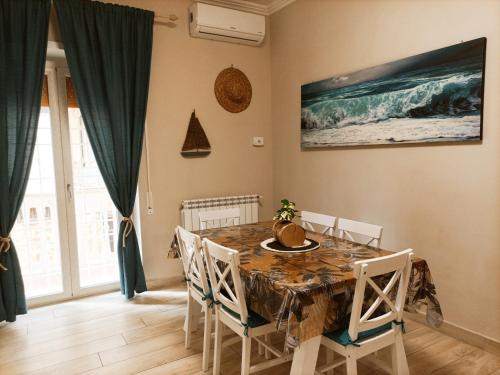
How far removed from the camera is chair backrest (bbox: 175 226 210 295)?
2162mm

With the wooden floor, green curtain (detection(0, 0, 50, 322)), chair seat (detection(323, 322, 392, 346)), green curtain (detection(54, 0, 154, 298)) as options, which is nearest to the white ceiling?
green curtain (detection(54, 0, 154, 298))

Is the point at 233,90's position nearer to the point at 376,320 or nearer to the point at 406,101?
the point at 406,101

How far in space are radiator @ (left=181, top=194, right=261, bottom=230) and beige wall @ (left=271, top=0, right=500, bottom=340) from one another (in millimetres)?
547

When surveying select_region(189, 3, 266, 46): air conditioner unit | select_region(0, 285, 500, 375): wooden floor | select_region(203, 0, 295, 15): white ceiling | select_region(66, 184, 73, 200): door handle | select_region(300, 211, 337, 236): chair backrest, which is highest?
select_region(203, 0, 295, 15): white ceiling

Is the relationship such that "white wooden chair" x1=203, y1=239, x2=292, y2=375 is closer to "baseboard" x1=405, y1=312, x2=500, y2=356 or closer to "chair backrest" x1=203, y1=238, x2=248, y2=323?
"chair backrest" x1=203, y1=238, x2=248, y2=323

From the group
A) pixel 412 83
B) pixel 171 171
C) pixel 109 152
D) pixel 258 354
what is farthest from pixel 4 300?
pixel 412 83

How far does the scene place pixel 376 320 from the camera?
175 centimetres

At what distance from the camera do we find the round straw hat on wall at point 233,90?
12.6 feet

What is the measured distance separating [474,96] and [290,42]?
204cm

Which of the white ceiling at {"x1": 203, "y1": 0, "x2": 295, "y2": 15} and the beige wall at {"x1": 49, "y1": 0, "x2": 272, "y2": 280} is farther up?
the white ceiling at {"x1": 203, "y1": 0, "x2": 295, "y2": 15}

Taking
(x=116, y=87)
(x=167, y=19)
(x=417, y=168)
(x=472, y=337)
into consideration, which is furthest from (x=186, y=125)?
(x=472, y=337)

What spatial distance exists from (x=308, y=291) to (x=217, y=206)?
226 centimetres

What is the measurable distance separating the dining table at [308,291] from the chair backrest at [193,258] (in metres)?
0.26

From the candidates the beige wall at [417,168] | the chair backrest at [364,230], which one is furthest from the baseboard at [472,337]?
the chair backrest at [364,230]
